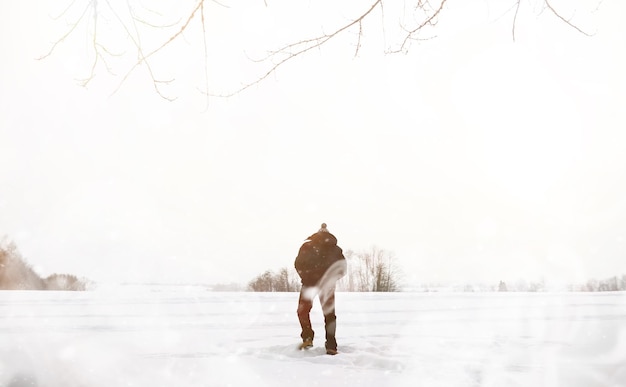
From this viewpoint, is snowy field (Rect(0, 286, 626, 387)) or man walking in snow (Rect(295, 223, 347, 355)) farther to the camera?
man walking in snow (Rect(295, 223, 347, 355))

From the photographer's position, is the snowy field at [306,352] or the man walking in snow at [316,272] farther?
the man walking in snow at [316,272]

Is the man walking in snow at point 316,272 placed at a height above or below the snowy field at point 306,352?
above

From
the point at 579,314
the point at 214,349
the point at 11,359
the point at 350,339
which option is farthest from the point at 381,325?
the point at 11,359

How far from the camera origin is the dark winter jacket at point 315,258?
27.6ft

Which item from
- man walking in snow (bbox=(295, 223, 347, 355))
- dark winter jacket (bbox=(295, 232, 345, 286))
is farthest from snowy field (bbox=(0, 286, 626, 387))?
dark winter jacket (bbox=(295, 232, 345, 286))

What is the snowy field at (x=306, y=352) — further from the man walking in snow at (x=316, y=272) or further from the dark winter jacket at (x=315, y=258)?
the dark winter jacket at (x=315, y=258)

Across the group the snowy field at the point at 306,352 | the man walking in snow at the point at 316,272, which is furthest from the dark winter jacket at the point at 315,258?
the snowy field at the point at 306,352

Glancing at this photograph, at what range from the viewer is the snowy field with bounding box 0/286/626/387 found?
6375mm

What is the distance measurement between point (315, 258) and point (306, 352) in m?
1.37

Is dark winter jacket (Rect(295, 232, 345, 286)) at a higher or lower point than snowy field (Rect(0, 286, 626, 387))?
higher

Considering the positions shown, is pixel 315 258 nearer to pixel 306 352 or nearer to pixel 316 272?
pixel 316 272

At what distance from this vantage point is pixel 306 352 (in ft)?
26.7

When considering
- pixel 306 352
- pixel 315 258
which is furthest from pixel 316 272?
pixel 306 352

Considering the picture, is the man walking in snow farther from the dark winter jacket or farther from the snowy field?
the snowy field
